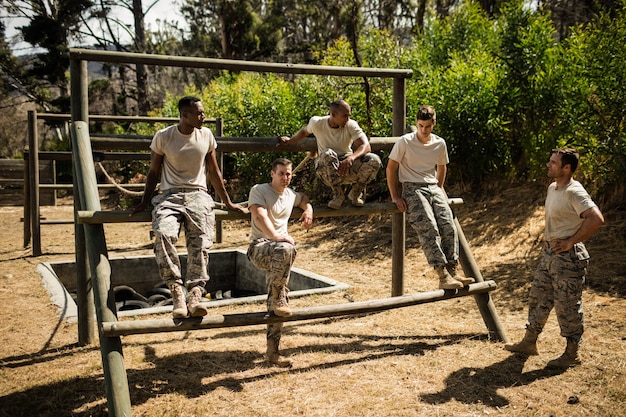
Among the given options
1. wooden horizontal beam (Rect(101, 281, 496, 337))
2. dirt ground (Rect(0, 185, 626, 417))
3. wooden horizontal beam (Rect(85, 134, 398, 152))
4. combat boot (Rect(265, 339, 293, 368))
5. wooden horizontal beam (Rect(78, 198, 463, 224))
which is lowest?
dirt ground (Rect(0, 185, 626, 417))

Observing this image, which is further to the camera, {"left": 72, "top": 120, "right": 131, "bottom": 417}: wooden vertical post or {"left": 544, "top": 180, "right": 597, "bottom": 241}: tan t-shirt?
{"left": 544, "top": 180, "right": 597, "bottom": 241}: tan t-shirt

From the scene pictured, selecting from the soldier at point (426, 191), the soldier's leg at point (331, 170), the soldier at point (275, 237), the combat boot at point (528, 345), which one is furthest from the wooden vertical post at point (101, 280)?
the combat boot at point (528, 345)

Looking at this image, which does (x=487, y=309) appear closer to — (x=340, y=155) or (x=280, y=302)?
(x=340, y=155)

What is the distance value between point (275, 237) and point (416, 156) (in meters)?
1.56

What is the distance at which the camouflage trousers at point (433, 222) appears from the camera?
4.61 metres

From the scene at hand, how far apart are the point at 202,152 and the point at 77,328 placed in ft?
7.53

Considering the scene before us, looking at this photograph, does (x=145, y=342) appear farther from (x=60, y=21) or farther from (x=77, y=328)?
(x=60, y=21)

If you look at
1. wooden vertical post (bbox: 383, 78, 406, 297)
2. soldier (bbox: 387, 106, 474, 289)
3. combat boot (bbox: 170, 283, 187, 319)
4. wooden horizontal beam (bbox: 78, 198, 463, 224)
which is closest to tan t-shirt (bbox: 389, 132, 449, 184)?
soldier (bbox: 387, 106, 474, 289)

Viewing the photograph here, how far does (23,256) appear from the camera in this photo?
341 inches

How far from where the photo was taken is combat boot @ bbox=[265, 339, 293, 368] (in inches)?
166

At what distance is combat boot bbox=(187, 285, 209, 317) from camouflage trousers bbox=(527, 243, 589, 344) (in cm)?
242

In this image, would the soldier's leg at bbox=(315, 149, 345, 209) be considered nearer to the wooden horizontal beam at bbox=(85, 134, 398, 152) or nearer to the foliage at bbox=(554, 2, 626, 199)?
the wooden horizontal beam at bbox=(85, 134, 398, 152)

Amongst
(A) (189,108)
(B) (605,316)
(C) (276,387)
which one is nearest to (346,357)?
(C) (276,387)

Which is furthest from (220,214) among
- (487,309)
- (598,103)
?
(598,103)
